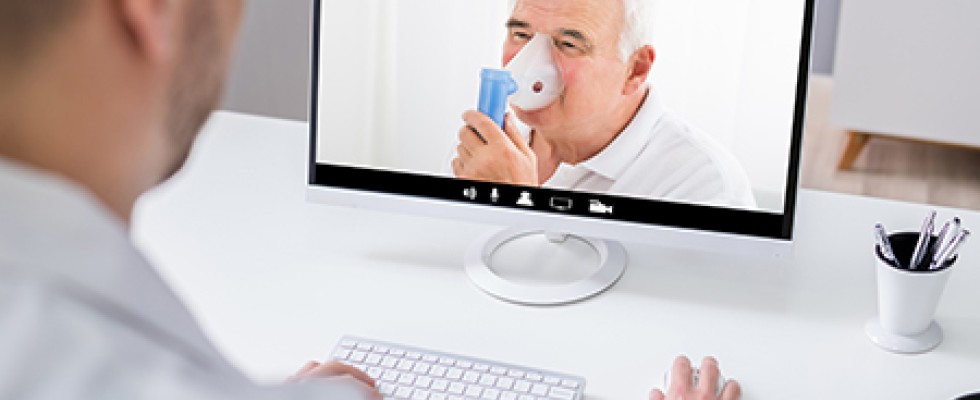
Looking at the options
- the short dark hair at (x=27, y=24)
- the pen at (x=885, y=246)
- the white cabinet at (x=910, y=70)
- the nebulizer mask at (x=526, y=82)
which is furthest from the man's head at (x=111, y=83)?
the white cabinet at (x=910, y=70)

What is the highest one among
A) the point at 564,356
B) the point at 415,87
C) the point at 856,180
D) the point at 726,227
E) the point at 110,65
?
the point at 110,65

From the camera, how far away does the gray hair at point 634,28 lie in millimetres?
1174

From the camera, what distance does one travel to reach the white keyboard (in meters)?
1.11

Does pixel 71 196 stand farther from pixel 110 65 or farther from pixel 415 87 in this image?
pixel 415 87

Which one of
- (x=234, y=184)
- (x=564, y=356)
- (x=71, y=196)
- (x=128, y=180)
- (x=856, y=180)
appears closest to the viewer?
(x=71, y=196)

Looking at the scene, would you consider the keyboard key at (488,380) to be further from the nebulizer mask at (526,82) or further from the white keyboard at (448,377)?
the nebulizer mask at (526,82)

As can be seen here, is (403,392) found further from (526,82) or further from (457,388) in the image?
(526,82)

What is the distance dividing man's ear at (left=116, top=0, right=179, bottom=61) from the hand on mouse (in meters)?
0.64

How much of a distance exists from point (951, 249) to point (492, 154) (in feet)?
1.57

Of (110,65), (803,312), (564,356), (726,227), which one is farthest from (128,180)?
(803,312)

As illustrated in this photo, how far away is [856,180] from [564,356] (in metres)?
2.31

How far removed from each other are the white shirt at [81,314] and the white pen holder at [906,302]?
31.3 inches

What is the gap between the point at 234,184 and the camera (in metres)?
1.53

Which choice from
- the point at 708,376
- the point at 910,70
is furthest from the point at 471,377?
the point at 910,70
